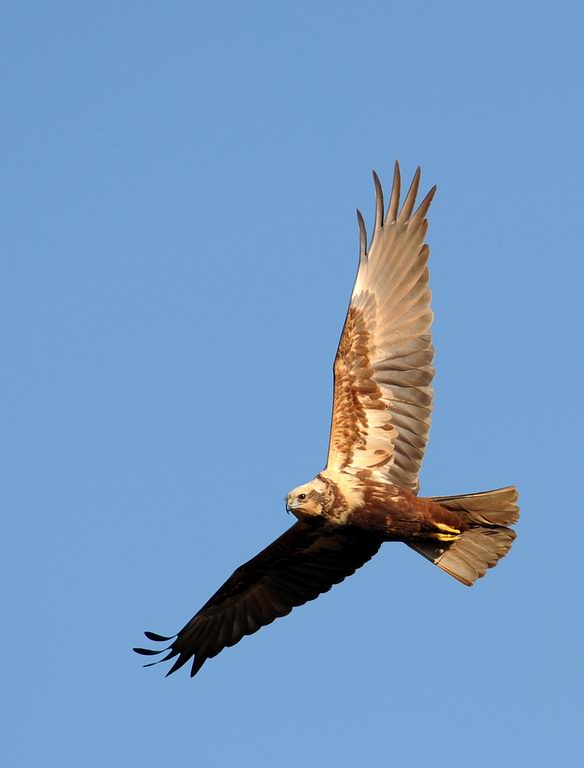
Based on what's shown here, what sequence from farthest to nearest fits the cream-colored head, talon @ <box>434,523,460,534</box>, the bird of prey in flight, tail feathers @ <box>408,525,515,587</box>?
tail feathers @ <box>408,525,515,587</box> → talon @ <box>434,523,460,534</box> → the bird of prey in flight → the cream-colored head

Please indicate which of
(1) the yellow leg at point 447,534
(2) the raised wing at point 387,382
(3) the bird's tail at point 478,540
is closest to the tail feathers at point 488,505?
(3) the bird's tail at point 478,540

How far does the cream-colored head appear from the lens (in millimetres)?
11688

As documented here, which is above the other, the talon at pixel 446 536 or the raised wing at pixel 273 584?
the talon at pixel 446 536

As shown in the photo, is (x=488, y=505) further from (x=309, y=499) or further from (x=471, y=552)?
(x=309, y=499)

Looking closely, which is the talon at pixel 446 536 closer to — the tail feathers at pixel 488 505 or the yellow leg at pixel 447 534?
the yellow leg at pixel 447 534

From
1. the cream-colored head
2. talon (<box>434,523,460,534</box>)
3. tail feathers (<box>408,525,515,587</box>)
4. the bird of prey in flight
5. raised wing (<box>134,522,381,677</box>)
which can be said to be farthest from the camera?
raised wing (<box>134,522,381,677</box>)

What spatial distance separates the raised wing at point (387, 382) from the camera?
12352 mm

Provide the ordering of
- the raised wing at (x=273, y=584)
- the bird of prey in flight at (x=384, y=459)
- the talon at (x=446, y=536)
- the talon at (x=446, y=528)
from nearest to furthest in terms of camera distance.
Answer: the bird of prey in flight at (x=384, y=459) → the talon at (x=446, y=528) → the talon at (x=446, y=536) → the raised wing at (x=273, y=584)

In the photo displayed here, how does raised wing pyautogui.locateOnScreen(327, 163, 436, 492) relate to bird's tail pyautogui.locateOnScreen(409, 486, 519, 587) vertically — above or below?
above

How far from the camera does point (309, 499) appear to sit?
11.7 meters

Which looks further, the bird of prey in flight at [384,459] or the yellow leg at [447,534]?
the yellow leg at [447,534]

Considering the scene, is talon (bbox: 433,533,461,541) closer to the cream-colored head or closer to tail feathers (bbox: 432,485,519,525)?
tail feathers (bbox: 432,485,519,525)

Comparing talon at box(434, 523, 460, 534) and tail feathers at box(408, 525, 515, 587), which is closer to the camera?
talon at box(434, 523, 460, 534)

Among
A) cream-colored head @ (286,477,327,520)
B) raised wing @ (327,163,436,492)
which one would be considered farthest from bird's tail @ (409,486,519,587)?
cream-colored head @ (286,477,327,520)
